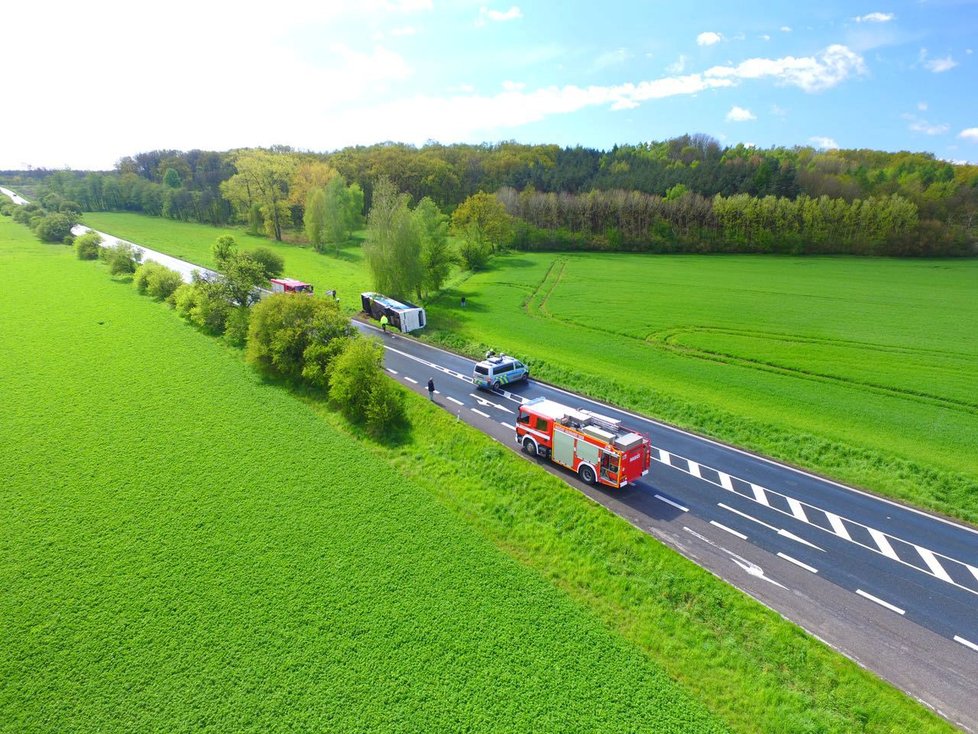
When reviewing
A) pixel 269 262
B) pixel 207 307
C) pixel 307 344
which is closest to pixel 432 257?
pixel 269 262

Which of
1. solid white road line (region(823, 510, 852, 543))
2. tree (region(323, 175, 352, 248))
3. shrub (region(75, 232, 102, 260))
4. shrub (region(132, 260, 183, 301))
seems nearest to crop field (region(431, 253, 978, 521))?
solid white road line (region(823, 510, 852, 543))

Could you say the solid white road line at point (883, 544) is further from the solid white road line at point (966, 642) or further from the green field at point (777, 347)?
the green field at point (777, 347)

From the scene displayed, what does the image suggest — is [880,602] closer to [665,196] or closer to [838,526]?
[838,526]

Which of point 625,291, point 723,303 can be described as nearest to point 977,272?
point 723,303

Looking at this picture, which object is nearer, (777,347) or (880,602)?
(880,602)

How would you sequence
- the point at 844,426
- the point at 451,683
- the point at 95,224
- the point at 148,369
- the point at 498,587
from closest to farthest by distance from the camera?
the point at 451,683 < the point at 498,587 < the point at 844,426 < the point at 148,369 < the point at 95,224

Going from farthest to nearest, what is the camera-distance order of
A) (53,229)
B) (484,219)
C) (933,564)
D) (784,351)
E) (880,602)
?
1. (53,229)
2. (484,219)
3. (784,351)
4. (933,564)
5. (880,602)

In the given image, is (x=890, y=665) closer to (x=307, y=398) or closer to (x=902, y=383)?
(x=902, y=383)
